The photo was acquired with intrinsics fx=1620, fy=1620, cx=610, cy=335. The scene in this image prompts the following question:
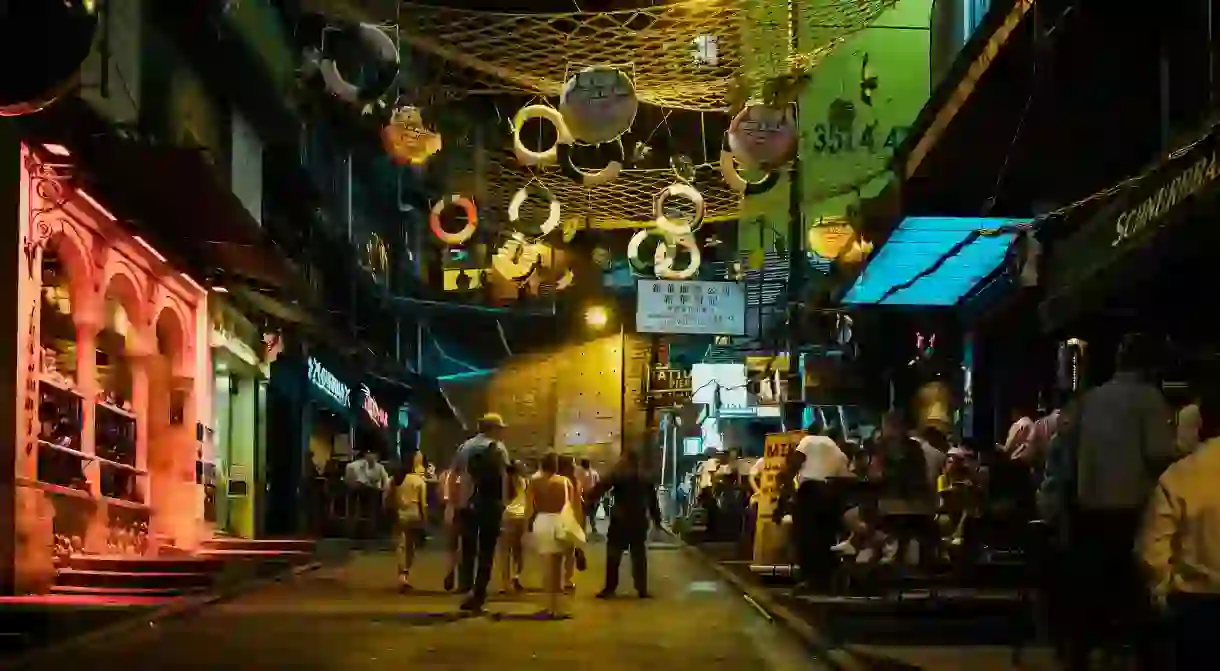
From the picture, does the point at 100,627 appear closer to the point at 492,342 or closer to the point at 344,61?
the point at 344,61

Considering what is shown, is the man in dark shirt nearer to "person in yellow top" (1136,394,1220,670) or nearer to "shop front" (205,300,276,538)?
"shop front" (205,300,276,538)

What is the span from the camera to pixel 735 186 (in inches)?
835

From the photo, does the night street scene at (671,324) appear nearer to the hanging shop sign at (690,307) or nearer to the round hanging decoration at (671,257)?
the hanging shop sign at (690,307)

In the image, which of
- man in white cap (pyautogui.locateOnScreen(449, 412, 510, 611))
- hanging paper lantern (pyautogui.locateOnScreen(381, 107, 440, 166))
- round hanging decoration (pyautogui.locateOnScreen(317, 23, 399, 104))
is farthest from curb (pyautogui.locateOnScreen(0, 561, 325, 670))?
hanging paper lantern (pyautogui.locateOnScreen(381, 107, 440, 166))

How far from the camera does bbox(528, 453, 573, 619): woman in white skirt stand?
54.1ft

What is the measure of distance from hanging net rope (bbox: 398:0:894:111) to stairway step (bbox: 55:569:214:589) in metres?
6.72

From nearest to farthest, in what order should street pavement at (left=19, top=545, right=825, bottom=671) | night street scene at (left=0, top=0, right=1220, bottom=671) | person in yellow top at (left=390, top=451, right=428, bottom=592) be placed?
night street scene at (left=0, top=0, right=1220, bottom=671) < street pavement at (left=19, top=545, right=825, bottom=671) < person in yellow top at (left=390, top=451, right=428, bottom=592)

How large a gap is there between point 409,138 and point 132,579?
7.12m

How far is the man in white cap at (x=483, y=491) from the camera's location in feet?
54.6

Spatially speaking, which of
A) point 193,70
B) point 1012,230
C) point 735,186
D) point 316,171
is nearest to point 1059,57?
point 1012,230

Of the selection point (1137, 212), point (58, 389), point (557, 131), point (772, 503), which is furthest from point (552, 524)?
point (1137, 212)

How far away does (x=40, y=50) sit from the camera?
33.0 feet

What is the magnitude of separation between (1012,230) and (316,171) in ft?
75.5

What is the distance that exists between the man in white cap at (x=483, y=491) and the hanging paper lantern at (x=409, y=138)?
5.74m
